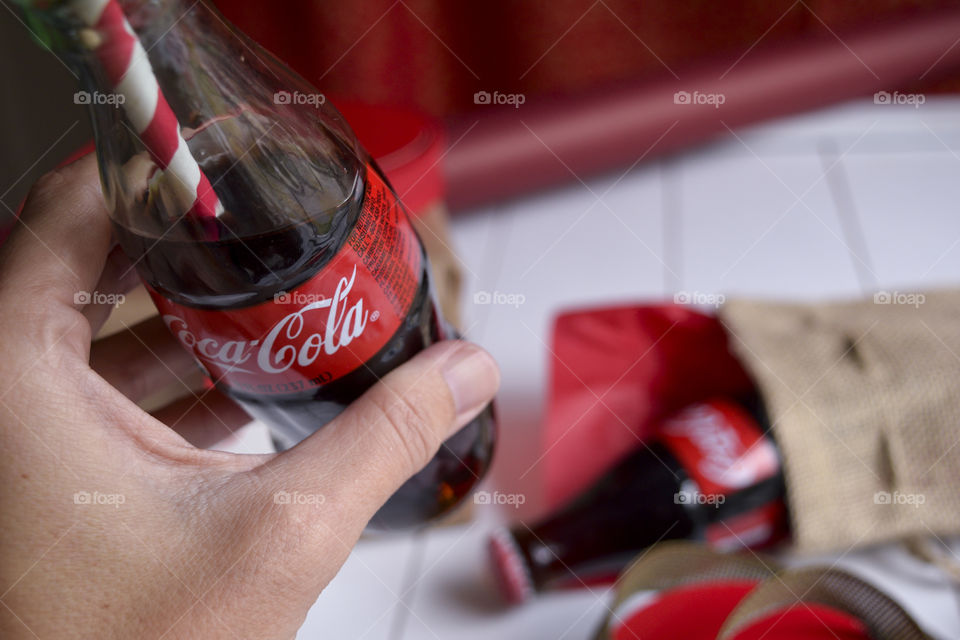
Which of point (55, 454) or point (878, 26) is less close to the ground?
point (878, 26)

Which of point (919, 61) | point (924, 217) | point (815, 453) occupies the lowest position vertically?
point (815, 453)

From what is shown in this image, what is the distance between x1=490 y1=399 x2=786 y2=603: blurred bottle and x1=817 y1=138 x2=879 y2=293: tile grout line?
0.41m

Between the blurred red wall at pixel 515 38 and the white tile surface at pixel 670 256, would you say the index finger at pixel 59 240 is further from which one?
the blurred red wall at pixel 515 38

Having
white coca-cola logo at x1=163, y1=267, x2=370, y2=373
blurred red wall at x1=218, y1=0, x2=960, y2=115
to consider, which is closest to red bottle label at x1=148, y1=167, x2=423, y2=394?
white coca-cola logo at x1=163, y1=267, x2=370, y2=373

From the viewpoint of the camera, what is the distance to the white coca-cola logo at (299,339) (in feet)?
1.37

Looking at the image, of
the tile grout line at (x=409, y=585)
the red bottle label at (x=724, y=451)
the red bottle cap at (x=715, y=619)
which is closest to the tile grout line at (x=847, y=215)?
the red bottle label at (x=724, y=451)

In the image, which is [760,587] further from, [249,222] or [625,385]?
[249,222]

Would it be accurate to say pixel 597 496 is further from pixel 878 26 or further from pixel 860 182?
pixel 878 26

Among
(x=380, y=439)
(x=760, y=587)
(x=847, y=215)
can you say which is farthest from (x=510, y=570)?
(x=847, y=215)

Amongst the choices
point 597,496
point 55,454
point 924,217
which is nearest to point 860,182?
point 924,217

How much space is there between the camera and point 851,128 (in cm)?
138

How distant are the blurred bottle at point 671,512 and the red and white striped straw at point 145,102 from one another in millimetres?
442

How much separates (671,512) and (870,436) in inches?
7.8

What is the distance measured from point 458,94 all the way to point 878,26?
2.51 feet
